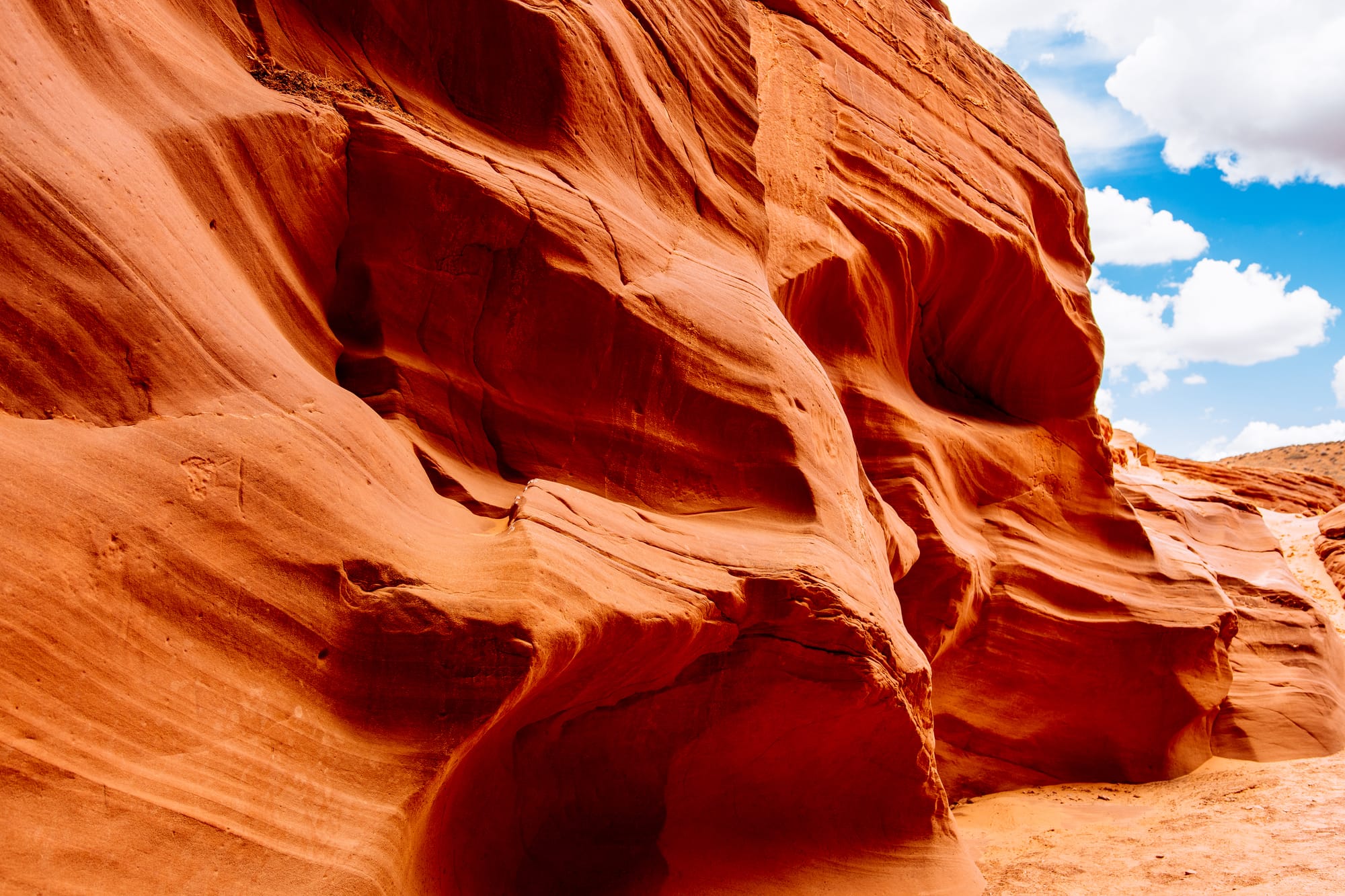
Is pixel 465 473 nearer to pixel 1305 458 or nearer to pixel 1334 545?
pixel 1334 545

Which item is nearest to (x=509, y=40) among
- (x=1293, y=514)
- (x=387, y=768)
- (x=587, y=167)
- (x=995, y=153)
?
(x=587, y=167)

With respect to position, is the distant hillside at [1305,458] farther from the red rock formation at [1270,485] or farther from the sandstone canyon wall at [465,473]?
the sandstone canyon wall at [465,473]

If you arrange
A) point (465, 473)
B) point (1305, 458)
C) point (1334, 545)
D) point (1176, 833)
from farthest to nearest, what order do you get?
point (1305, 458), point (1334, 545), point (1176, 833), point (465, 473)

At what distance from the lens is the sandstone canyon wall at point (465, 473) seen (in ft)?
9.09

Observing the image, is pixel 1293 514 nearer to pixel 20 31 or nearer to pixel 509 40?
pixel 509 40

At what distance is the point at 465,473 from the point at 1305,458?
45403mm

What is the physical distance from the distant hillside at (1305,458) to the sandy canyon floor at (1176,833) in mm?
33637

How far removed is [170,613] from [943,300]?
875 centimetres

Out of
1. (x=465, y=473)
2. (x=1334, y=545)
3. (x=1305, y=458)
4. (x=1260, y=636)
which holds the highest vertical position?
(x=1305, y=458)

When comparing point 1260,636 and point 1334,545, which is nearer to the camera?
point 1260,636

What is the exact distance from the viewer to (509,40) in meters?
5.22

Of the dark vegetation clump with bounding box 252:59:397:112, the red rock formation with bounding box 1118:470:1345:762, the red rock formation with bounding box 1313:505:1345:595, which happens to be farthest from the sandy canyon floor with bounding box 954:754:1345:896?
the red rock formation with bounding box 1313:505:1345:595

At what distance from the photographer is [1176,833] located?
6711mm

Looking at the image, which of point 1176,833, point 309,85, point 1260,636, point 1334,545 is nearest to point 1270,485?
point 1334,545
